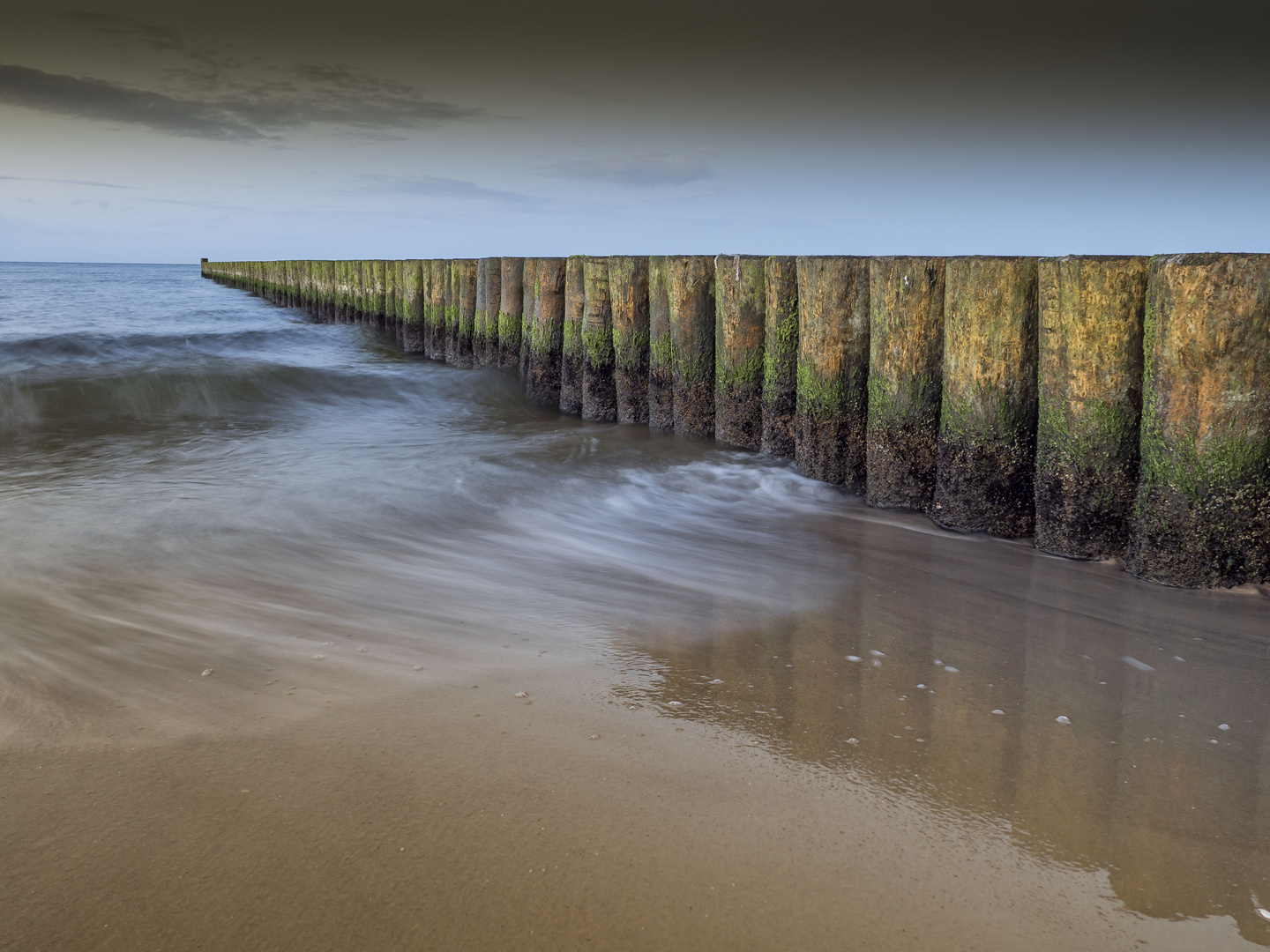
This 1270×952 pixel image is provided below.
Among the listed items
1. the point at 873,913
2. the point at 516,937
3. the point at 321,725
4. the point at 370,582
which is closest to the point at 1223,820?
the point at 873,913

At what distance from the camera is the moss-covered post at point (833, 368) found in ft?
13.9

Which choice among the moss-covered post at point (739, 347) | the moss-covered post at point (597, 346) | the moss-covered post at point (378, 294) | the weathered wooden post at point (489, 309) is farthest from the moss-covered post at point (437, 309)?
the moss-covered post at point (739, 347)

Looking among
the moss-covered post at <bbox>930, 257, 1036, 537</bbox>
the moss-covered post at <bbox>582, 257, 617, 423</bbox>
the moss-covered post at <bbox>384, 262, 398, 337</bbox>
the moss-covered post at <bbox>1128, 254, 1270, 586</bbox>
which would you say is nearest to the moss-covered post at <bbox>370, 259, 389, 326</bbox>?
the moss-covered post at <bbox>384, 262, 398, 337</bbox>

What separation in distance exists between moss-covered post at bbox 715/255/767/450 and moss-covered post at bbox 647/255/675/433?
0.47 metres

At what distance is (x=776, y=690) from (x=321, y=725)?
3.68 ft

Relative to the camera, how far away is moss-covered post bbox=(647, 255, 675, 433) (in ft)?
18.2

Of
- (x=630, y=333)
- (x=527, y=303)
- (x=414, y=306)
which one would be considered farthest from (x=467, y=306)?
(x=630, y=333)

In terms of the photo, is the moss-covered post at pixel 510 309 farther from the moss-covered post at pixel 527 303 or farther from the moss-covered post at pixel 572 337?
the moss-covered post at pixel 572 337

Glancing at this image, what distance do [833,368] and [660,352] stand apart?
5.30 ft

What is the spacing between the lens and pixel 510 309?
7.93 m

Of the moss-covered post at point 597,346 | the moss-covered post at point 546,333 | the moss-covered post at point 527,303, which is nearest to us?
the moss-covered post at point 597,346

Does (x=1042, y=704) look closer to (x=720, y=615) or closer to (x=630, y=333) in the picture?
(x=720, y=615)

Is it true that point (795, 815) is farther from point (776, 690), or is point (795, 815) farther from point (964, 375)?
point (964, 375)

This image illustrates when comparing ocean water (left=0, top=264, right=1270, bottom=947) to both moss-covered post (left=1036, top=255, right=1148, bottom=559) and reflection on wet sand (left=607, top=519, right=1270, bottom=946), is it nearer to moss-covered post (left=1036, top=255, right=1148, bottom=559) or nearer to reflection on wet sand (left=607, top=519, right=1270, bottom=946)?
reflection on wet sand (left=607, top=519, right=1270, bottom=946)
